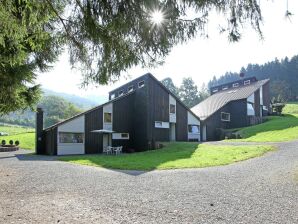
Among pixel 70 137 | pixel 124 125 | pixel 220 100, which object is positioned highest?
pixel 220 100

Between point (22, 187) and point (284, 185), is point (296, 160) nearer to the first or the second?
point (284, 185)

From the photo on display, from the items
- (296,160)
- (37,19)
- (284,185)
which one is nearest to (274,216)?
(284,185)

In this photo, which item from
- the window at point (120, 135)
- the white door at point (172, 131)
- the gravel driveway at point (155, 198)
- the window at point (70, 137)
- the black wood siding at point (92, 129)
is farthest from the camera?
the white door at point (172, 131)

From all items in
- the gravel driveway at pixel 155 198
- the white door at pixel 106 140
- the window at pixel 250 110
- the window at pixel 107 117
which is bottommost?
the gravel driveway at pixel 155 198

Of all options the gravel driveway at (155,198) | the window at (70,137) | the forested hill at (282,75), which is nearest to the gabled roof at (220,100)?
the window at (70,137)

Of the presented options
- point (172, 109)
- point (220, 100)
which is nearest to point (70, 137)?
point (172, 109)

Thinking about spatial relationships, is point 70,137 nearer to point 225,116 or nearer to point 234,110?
point 225,116

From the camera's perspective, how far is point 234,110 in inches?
1577

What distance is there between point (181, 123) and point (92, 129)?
418 inches

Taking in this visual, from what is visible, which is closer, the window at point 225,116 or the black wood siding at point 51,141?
the black wood siding at point 51,141

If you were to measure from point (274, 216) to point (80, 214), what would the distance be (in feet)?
13.8

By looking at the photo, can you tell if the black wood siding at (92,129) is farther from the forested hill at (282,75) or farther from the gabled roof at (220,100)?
the forested hill at (282,75)

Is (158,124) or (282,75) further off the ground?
(282,75)

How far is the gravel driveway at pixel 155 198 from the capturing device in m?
6.16
